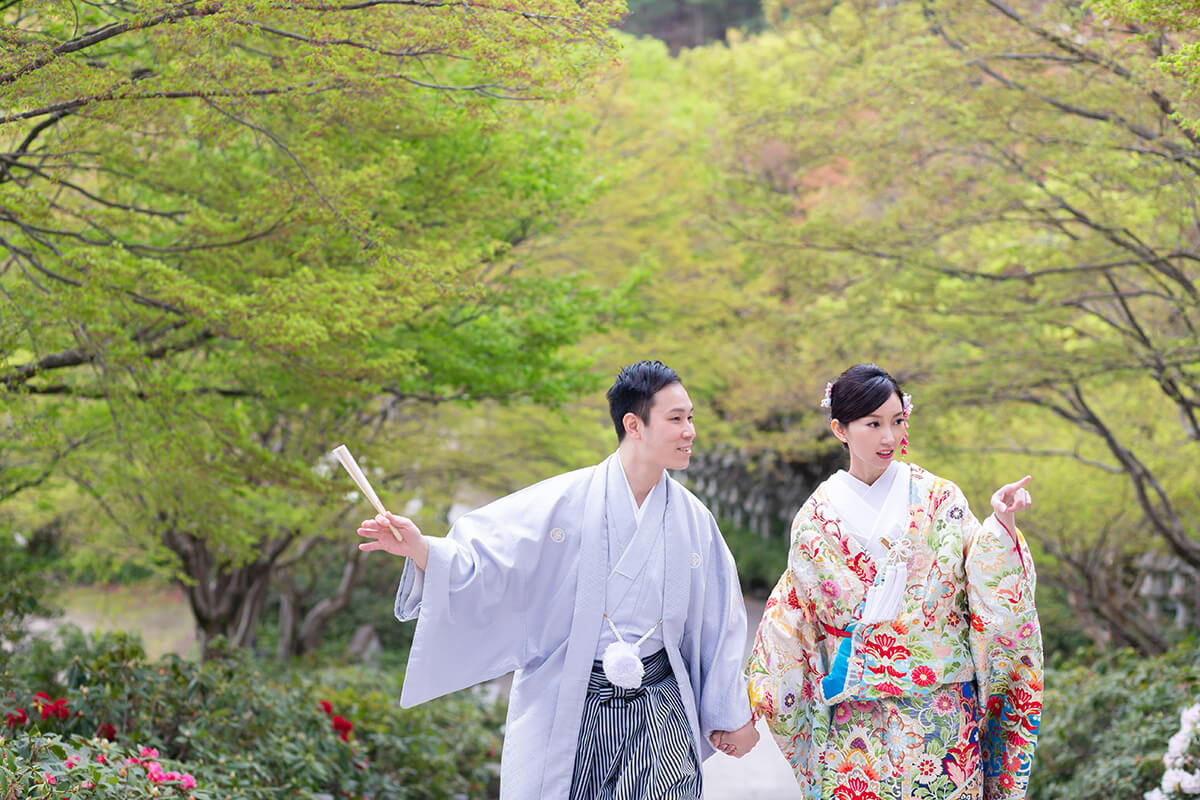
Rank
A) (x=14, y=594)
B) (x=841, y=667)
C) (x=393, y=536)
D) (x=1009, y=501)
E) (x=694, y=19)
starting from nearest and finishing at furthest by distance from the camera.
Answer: (x=393, y=536) → (x=1009, y=501) → (x=841, y=667) → (x=14, y=594) → (x=694, y=19)

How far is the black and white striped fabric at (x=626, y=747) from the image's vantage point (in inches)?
125

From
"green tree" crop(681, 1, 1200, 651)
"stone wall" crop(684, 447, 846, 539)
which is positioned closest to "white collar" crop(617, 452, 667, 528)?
"green tree" crop(681, 1, 1200, 651)

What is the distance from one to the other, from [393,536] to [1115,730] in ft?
15.0

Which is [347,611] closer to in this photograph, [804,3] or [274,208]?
[804,3]

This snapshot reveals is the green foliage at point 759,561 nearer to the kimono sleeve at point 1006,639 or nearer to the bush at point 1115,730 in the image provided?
the bush at point 1115,730

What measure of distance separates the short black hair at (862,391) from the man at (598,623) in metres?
0.50

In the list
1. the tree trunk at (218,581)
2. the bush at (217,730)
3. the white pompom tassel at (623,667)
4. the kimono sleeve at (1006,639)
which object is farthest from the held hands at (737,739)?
the tree trunk at (218,581)

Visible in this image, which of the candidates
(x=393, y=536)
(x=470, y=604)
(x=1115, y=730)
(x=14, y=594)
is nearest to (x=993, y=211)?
(x=1115, y=730)

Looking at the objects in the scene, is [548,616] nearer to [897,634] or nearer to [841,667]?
[841,667]

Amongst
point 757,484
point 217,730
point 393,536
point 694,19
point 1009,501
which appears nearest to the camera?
point 393,536

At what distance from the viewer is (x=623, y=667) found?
3109mm

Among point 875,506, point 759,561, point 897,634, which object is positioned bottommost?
point 897,634

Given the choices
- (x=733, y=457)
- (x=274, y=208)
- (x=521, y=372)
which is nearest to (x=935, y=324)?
(x=521, y=372)

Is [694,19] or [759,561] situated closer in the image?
[759,561]
